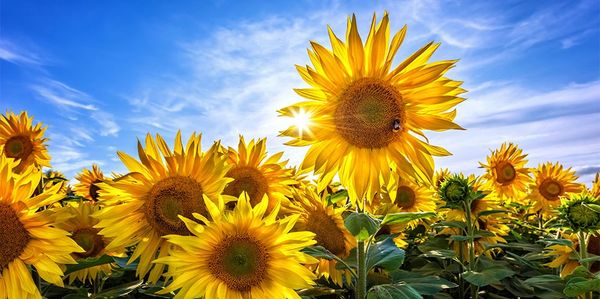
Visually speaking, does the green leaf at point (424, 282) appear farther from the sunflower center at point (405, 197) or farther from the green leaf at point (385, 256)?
the sunflower center at point (405, 197)

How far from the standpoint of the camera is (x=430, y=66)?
2.86 m

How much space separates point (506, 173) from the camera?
824 cm

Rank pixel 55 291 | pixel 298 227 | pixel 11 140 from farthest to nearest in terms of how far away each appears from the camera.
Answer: pixel 11 140
pixel 55 291
pixel 298 227

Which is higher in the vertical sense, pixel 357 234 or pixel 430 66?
pixel 430 66

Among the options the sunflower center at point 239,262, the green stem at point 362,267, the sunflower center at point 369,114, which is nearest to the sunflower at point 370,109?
the sunflower center at point 369,114

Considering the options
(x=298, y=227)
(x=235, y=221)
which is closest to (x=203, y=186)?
(x=235, y=221)

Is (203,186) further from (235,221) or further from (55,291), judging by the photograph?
(55,291)

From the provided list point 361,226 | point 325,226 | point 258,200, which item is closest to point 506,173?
point 325,226

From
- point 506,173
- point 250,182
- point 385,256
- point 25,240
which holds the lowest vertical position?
point 25,240

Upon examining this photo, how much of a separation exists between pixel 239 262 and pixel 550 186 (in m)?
6.96

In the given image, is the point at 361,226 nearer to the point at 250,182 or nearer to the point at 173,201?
the point at 173,201

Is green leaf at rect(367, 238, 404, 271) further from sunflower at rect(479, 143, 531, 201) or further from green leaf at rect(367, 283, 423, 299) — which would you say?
sunflower at rect(479, 143, 531, 201)

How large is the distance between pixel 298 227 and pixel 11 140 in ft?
14.3

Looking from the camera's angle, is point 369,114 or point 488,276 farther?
point 488,276
